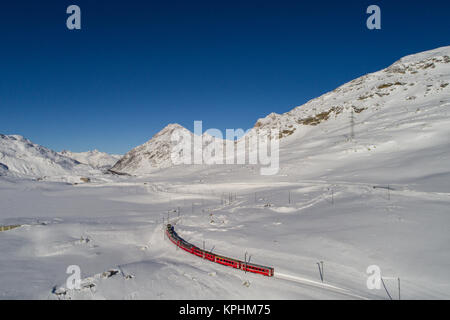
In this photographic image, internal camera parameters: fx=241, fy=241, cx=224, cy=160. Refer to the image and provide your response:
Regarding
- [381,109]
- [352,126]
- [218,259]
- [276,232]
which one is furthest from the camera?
[381,109]

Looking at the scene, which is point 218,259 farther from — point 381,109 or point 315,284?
point 381,109

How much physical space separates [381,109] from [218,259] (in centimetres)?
8940

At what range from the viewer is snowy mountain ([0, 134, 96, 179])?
129750 millimetres

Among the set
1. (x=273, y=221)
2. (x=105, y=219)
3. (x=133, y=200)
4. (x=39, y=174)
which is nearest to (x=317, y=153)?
(x=273, y=221)

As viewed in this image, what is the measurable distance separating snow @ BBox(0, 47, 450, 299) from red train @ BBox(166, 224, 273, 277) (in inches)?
19.9

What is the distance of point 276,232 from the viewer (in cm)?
2384

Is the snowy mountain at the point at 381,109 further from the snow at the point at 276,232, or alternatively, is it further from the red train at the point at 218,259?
the red train at the point at 218,259

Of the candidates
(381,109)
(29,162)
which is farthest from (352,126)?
(29,162)

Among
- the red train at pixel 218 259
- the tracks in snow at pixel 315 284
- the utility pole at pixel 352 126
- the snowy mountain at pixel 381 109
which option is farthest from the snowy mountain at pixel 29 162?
the tracks in snow at pixel 315 284

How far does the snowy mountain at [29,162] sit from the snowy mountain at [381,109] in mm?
108062

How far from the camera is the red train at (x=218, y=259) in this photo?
16406mm

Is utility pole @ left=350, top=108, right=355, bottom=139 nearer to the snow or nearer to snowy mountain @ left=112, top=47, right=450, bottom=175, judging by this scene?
snowy mountain @ left=112, top=47, right=450, bottom=175

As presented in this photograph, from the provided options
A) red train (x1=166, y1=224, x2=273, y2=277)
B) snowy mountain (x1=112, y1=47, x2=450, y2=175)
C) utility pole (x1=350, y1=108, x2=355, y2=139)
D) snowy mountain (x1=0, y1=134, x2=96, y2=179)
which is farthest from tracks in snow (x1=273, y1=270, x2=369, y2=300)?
snowy mountain (x1=0, y1=134, x2=96, y2=179)

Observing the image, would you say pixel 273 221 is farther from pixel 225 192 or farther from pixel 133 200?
pixel 133 200
